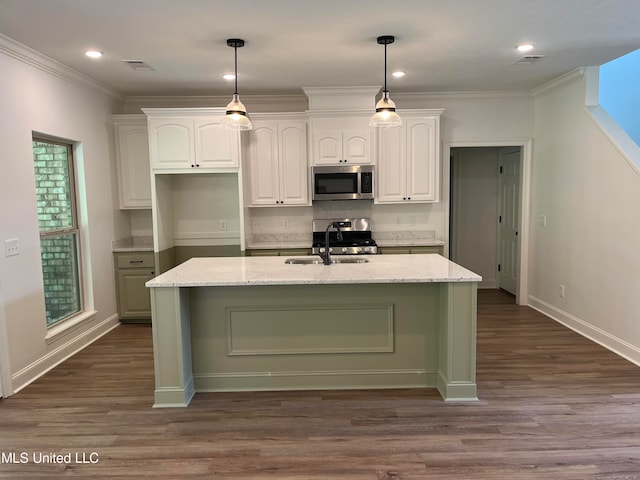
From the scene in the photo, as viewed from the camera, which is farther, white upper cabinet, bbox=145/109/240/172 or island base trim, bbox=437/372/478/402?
white upper cabinet, bbox=145/109/240/172

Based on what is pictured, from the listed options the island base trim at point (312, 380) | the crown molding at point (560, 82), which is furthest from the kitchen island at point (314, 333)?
the crown molding at point (560, 82)

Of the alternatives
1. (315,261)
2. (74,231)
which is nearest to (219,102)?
(74,231)

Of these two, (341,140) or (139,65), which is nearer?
(139,65)

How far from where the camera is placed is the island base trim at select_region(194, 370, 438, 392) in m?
3.19

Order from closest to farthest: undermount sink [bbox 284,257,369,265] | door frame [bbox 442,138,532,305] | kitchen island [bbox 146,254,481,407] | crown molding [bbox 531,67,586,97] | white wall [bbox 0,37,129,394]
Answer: kitchen island [bbox 146,254,481,407], white wall [bbox 0,37,129,394], undermount sink [bbox 284,257,369,265], crown molding [bbox 531,67,586,97], door frame [bbox 442,138,532,305]

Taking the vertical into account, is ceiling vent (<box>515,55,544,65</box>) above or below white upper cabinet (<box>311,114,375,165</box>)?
above

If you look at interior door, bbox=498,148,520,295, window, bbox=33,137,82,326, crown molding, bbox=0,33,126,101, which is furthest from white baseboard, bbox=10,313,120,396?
interior door, bbox=498,148,520,295

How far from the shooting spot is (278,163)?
5.11m

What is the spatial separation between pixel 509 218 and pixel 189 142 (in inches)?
168

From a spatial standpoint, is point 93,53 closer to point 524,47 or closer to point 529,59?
point 524,47

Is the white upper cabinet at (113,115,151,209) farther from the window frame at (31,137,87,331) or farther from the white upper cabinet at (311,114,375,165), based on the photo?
the white upper cabinet at (311,114,375,165)

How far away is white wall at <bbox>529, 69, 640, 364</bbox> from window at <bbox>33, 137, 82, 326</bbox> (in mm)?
4986

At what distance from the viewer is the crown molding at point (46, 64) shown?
10.8 ft

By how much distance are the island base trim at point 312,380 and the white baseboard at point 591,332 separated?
6.00ft
